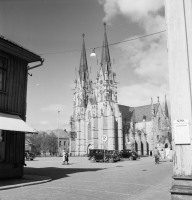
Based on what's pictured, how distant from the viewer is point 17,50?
13.8 metres

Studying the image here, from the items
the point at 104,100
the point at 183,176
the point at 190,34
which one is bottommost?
the point at 183,176

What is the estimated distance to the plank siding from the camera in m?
13.4

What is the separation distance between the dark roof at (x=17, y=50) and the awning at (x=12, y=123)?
3537 mm

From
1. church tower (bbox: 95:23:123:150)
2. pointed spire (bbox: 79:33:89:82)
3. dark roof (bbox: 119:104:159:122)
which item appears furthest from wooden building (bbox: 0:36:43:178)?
pointed spire (bbox: 79:33:89:82)

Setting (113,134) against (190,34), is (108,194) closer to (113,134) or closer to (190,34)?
(190,34)

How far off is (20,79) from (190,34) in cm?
1123

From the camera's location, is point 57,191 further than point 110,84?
No

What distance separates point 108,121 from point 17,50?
205 ft

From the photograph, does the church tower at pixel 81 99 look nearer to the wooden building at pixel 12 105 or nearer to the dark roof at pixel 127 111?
the dark roof at pixel 127 111

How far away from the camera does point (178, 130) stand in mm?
5133

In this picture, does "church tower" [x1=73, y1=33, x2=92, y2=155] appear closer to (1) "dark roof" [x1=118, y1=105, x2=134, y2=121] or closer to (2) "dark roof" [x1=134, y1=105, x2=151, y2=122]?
(1) "dark roof" [x1=118, y1=105, x2=134, y2=121]

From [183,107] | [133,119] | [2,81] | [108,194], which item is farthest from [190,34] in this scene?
[133,119]

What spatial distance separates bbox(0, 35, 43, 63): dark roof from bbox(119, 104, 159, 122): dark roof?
237ft

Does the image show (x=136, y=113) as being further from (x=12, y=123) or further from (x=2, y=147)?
(x=12, y=123)
